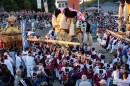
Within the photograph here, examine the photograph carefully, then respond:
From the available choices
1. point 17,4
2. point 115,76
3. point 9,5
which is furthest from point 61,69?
point 17,4

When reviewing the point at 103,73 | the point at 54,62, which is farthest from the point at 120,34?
the point at 103,73

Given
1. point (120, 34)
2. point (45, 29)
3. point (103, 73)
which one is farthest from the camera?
point (45, 29)

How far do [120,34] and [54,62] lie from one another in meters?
10.4

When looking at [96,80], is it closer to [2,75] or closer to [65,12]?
[2,75]

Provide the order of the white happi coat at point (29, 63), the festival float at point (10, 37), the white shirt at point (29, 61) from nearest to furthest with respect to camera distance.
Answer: the white happi coat at point (29, 63) → the white shirt at point (29, 61) → the festival float at point (10, 37)

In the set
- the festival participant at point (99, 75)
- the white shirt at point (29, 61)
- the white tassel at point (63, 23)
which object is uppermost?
the white tassel at point (63, 23)

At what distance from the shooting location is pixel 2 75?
43.2ft

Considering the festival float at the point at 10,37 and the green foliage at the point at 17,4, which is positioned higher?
the green foliage at the point at 17,4

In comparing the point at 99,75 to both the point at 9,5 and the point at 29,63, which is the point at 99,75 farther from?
the point at 9,5

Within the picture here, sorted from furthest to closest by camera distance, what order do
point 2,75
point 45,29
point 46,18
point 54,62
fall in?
point 46,18 < point 45,29 < point 54,62 < point 2,75

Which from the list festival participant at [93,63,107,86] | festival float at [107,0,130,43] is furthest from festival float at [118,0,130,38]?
festival participant at [93,63,107,86]

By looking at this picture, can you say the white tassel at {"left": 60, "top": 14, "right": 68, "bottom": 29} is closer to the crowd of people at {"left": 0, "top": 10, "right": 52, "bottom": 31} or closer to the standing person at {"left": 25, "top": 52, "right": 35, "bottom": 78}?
the standing person at {"left": 25, "top": 52, "right": 35, "bottom": 78}

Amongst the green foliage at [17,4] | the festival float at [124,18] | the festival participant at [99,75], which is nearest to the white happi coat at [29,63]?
the festival participant at [99,75]

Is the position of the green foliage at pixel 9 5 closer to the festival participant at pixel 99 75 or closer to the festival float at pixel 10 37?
the festival float at pixel 10 37
